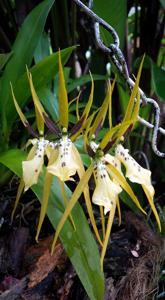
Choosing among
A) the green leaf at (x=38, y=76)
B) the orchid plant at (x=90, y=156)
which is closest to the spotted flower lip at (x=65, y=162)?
the orchid plant at (x=90, y=156)

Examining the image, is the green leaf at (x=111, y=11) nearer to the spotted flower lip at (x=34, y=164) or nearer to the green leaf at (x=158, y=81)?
the green leaf at (x=158, y=81)

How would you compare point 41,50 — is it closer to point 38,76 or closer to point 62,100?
point 38,76

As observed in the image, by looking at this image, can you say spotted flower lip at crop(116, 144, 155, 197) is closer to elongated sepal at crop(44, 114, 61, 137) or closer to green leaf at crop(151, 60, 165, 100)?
elongated sepal at crop(44, 114, 61, 137)

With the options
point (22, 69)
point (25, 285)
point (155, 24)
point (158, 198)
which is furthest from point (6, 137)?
point (155, 24)

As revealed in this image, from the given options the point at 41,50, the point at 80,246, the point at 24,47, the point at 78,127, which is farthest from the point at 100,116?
the point at 41,50

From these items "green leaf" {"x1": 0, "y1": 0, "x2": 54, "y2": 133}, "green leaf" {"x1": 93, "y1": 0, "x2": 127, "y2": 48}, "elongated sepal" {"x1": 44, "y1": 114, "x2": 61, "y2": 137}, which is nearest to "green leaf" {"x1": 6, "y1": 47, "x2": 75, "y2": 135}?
"green leaf" {"x1": 0, "y1": 0, "x2": 54, "y2": 133}

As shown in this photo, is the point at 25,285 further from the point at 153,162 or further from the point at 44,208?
the point at 153,162
